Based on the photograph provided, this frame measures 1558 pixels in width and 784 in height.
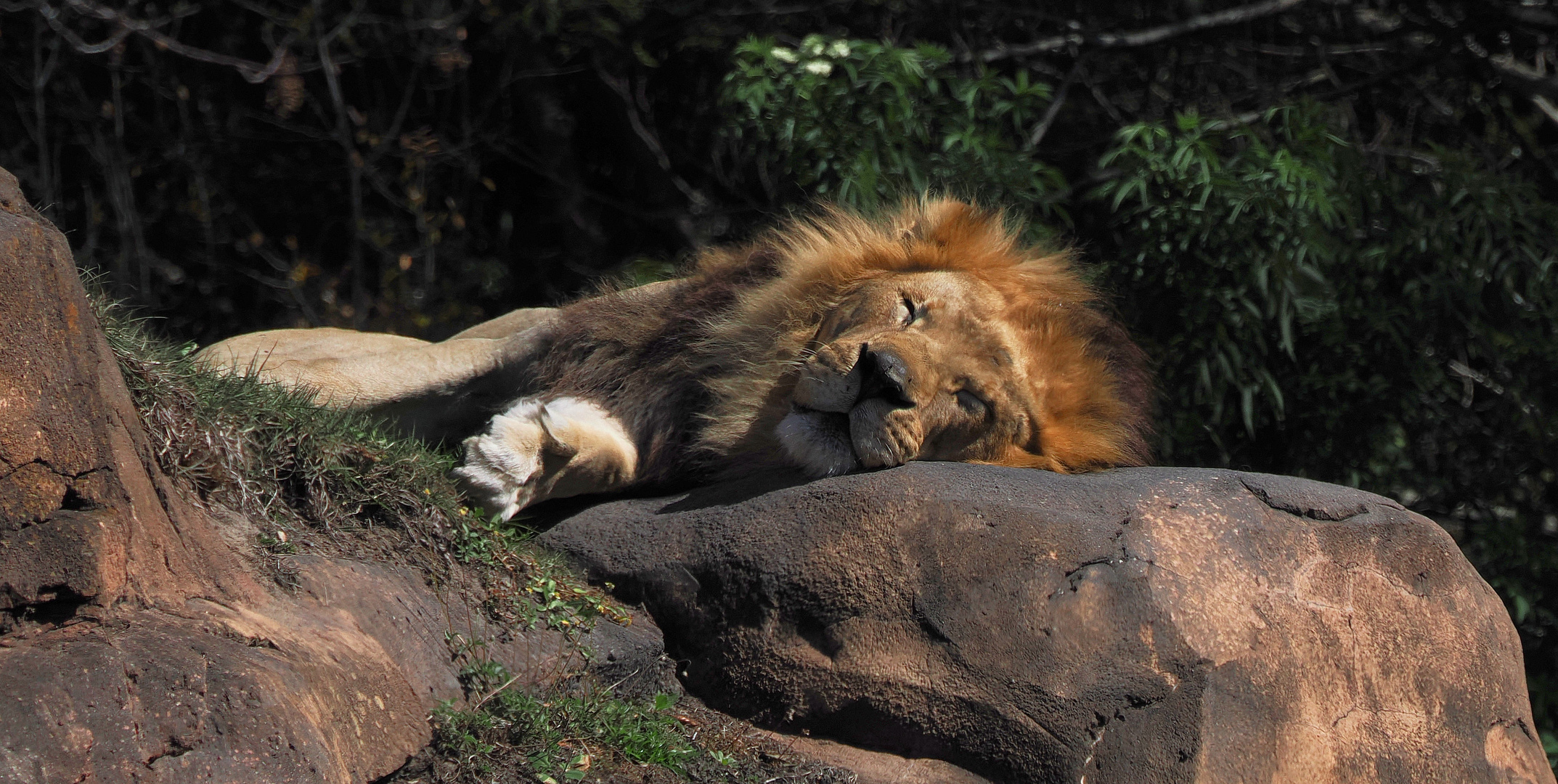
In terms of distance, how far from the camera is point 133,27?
5875mm

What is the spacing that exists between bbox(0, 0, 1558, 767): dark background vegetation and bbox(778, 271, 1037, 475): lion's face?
808mm

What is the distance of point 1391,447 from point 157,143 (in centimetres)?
592

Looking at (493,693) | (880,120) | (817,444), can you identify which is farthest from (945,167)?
(493,693)

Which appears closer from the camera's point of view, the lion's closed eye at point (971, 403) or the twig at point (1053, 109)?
the lion's closed eye at point (971, 403)

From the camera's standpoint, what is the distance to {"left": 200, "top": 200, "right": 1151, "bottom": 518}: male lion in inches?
119

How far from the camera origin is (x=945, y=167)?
4574 millimetres

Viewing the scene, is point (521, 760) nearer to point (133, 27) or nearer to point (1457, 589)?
point (1457, 589)

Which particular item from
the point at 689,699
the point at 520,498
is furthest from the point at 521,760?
the point at 520,498

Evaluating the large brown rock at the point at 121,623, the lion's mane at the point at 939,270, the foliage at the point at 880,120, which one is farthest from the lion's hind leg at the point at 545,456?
the foliage at the point at 880,120

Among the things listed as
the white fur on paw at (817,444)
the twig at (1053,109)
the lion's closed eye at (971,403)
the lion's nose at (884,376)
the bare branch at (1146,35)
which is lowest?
the white fur on paw at (817,444)

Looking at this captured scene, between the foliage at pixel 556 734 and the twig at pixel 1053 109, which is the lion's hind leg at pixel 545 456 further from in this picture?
the twig at pixel 1053 109

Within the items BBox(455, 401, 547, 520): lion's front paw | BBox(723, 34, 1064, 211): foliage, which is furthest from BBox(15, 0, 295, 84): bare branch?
BBox(455, 401, 547, 520): lion's front paw

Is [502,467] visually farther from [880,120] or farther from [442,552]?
[880,120]

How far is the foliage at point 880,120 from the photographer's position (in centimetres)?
454
